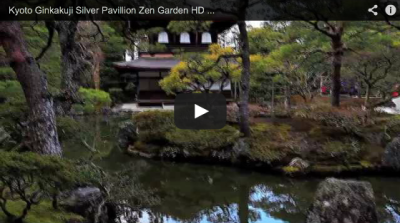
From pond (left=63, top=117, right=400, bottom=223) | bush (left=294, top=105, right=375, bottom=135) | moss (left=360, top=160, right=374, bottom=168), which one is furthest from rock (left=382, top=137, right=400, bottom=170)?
bush (left=294, top=105, right=375, bottom=135)

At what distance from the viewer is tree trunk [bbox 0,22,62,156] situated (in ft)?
14.2

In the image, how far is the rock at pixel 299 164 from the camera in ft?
28.5

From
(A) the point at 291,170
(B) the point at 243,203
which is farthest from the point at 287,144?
(B) the point at 243,203

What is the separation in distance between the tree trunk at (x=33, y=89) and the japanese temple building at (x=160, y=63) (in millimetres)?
16637

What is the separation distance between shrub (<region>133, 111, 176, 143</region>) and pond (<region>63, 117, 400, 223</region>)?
2.86ft

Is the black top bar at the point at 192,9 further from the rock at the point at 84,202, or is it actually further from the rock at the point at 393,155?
the rock at the point at 393,155

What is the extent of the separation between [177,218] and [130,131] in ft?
19.3

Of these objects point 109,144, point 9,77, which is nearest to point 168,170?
point 109,144

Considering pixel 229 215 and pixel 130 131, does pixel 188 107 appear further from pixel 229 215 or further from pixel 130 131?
pixel 229 215

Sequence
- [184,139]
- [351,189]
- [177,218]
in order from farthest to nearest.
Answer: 1. [184,139]
2. [177,218]
3. [351,189]

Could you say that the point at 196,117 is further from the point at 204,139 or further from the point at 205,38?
the point at 205,38

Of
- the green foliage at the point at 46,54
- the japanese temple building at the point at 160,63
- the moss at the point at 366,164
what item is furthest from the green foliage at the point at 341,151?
the japanese temple building at the point at 160,63

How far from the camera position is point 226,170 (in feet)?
31.0

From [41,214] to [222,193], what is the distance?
4.52 m
